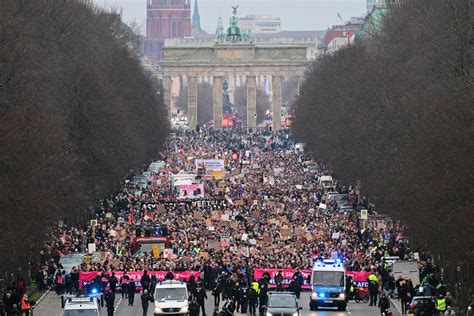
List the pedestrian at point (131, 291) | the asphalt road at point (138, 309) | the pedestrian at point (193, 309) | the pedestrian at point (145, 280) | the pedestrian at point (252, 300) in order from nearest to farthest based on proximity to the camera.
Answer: the pedestrian at point (193, 309) < the pedestrian at point (252, 300) < the asphalt road at point (138, 309) < the pedestrian at point (145, 280) < the pedestrian at point (131, 291)

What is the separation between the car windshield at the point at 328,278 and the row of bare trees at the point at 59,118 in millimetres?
9633

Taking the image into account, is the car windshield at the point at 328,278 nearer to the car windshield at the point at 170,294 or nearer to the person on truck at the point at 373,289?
the person on truck at the point at 373,289

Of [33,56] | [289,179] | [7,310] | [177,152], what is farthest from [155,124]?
[7,310]

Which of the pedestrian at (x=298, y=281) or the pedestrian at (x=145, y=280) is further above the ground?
the pedestrian at (x=145, y=280)

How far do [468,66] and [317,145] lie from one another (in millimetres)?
54060

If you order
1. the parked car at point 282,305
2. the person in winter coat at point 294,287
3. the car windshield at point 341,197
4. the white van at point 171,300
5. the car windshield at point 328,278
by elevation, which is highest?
the parked car at point 282,305

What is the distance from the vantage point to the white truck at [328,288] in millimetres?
65562

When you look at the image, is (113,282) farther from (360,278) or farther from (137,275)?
(360,278)

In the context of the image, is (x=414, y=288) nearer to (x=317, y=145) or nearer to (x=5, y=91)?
(x=5, y=91)

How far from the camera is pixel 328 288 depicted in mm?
65625

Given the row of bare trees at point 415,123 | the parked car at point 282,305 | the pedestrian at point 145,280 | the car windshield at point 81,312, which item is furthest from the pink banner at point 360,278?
the car windshield at point 81,312

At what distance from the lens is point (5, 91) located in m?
79.1

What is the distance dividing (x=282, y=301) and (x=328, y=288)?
6.86 metres

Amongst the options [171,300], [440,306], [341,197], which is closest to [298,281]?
[171,300]
